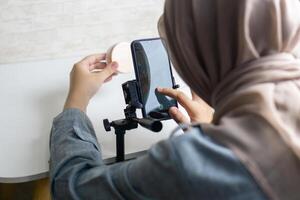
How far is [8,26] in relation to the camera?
1191mm

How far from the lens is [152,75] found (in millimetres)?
873

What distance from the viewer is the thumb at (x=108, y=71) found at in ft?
3.07

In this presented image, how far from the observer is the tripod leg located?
2.67 ft

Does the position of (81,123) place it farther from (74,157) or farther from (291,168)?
(291,168)

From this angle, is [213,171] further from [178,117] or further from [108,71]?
[108,71]

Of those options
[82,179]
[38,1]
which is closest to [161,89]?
[82,179]

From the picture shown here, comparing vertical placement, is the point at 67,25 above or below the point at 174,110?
above

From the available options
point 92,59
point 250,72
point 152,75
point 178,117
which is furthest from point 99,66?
point 250,72

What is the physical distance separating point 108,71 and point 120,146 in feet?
0.71

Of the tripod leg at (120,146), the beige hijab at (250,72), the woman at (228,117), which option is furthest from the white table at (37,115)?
the beige hijab at (250,72)

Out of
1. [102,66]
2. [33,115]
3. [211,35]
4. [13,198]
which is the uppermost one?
[211,35]

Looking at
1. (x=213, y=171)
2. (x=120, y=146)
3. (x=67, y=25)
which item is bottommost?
(x=120, y=146)

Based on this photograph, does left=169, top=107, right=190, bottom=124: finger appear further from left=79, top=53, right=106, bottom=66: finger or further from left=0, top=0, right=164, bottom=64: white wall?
left=0, top=0, right=164, bottom=64: white wall

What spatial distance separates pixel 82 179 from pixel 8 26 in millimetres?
771
